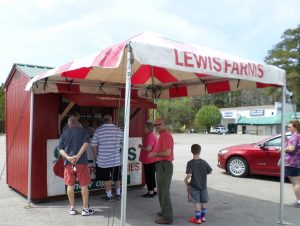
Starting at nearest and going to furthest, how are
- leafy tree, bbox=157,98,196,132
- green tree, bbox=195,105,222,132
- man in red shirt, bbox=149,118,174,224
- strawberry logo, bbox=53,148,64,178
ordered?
man in red shirt, bbox=149,118,174,224 < strawberry logo, bbox=53,148,64,178 < leafy tree, bbox=157,98,196,132 < green tree, bbox=195,105,222,132

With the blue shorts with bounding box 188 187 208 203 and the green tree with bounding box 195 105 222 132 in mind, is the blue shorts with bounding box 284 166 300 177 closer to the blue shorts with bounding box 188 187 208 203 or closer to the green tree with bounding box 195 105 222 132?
the blue shorts with bounding box 188 187 208 203

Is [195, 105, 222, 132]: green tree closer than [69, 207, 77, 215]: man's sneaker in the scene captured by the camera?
No

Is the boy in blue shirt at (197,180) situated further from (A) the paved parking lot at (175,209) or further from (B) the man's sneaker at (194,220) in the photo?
(A) the paved parking lot at (175,209)

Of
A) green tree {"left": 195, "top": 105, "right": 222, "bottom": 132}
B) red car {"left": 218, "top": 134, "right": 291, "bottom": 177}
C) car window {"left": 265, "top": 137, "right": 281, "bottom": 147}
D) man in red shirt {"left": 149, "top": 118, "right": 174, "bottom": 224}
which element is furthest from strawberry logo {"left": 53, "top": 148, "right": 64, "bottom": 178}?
green tree {"left": 195, "top": 105, "right": 222, "bottom": 132}

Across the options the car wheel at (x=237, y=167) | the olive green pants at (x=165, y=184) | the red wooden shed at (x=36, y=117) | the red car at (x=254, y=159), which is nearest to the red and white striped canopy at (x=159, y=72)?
the red wooden shed at (x=36, y=117)

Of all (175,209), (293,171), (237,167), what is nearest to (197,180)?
(175,209)

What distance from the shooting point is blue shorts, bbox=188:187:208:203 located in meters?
6.02

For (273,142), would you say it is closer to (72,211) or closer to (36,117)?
(72,211)

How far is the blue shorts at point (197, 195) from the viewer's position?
19.8ft

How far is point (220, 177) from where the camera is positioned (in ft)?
36.8

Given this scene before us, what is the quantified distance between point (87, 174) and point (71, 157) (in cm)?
46

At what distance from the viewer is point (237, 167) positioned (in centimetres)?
1132

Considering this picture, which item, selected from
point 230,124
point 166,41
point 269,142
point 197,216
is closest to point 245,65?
point 166,41

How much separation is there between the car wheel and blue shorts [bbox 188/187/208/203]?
5.41m
